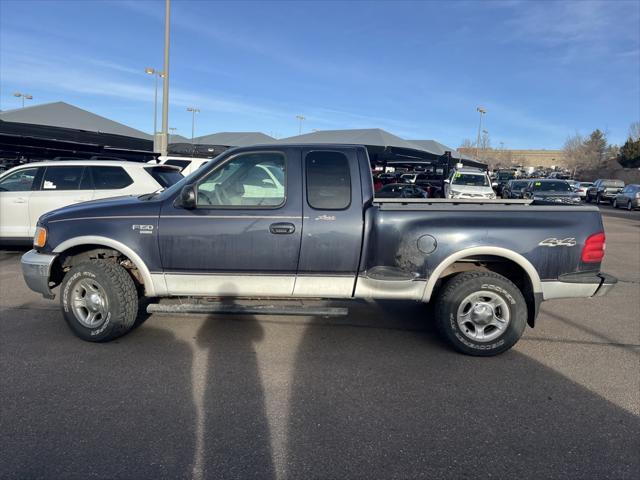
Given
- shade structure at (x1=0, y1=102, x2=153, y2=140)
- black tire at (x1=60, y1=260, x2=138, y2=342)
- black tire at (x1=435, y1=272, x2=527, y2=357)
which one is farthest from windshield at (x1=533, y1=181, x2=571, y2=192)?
black tire at (x1=60, y1=260, x2=138, y2=342)

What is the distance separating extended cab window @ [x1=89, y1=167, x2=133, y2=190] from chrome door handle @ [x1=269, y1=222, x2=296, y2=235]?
529cm

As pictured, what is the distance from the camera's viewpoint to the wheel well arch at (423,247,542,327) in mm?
4285

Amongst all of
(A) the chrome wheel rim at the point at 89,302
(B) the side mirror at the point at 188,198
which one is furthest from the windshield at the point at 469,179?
(A) the chrome wheel rim at the point at 89,302

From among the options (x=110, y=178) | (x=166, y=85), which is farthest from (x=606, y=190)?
(x=110, y=178)

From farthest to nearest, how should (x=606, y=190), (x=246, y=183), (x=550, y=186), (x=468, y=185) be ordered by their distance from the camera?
(x=606, y=190) < (x=550, y=186) < (x=468, y=185) < (x=246, y=183)

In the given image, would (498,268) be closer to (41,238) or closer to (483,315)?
(483,315)

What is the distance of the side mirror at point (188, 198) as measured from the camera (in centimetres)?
430

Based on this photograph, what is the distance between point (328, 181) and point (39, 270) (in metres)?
2.97

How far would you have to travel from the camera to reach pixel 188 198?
169 inches

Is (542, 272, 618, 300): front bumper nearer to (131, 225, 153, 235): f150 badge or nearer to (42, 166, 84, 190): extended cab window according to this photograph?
(131, 225, 153, 235): f150 badge

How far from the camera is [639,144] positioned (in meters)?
50.4

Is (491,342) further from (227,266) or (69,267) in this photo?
(69,267)

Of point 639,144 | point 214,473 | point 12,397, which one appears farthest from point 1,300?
point 639,144

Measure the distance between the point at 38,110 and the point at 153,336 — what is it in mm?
13671
